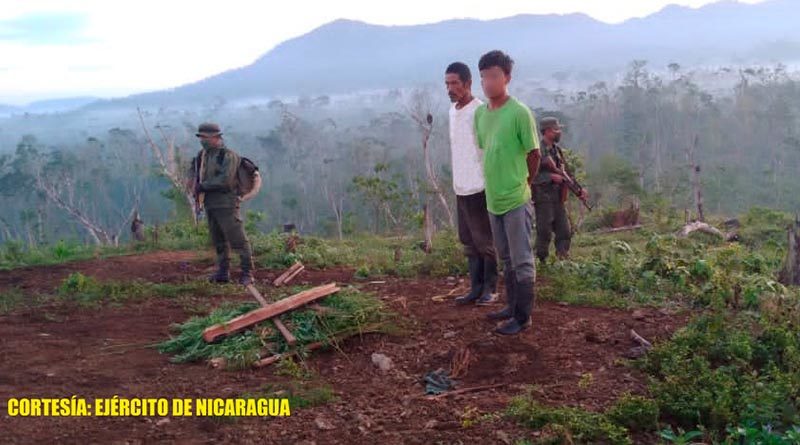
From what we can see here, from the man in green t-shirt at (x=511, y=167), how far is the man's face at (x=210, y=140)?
3.09 metres

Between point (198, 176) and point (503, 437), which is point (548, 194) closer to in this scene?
point (198, 176)

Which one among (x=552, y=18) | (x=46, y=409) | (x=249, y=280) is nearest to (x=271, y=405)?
(x=46, y=409)

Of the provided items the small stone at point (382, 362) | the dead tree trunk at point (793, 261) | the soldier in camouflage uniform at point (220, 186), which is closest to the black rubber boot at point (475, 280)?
the small stone at point (382, 362)

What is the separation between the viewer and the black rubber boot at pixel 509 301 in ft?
13.9

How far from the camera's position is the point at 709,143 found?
4012 cm

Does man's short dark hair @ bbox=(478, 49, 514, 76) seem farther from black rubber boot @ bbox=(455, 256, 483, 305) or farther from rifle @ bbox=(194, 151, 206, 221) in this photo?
rifle @ bbox=(194, 151, 206, 221)

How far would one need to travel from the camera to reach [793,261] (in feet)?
18.6

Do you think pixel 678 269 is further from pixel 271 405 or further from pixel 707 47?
pixel 707 47

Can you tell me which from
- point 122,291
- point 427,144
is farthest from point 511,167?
point 427,144

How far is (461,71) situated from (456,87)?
0.37 ft

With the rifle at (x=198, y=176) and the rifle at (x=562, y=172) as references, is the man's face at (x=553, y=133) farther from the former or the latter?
the rifle at (x=198, y=176)

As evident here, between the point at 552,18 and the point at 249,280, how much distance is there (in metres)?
192

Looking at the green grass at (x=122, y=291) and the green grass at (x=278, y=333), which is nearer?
the green grass at (x=278, y=333)

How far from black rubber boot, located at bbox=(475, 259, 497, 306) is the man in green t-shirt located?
0.65m
